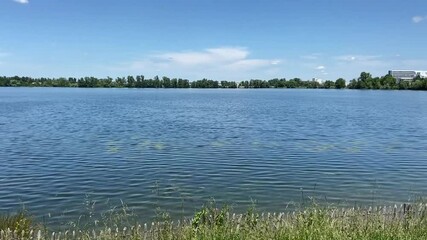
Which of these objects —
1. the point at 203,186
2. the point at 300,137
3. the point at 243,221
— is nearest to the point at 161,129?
the point at 300,137

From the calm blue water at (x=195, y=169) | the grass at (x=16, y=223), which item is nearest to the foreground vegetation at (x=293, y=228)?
the grass at (x=16, y=223)

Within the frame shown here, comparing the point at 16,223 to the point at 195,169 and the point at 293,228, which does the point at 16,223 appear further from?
the point at 195,169

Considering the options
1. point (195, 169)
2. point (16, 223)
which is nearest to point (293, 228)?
point (16, 223)

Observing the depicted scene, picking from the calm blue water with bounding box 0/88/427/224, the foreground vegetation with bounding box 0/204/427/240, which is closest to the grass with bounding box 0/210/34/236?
the calm blue water with bounding box 0/88/427/224

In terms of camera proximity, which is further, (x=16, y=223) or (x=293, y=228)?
(x=16, y=223)

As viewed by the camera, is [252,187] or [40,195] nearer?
[40,195]

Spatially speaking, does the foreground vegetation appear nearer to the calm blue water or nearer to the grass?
the grass

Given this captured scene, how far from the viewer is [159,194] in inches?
808

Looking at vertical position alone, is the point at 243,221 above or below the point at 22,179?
above

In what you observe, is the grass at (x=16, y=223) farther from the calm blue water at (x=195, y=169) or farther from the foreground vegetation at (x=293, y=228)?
the foreground vegetation at (x=293, y=228)

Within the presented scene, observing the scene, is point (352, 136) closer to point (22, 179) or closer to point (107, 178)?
point (107, 178)

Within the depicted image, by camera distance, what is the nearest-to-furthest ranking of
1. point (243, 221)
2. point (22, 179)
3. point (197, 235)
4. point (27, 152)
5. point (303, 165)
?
point (197, 235) → point (243, 221) → point (22, 179) → point (303, 165) → point (27, 152)

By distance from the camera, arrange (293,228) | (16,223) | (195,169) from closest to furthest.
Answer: (293,228) < (16,223) < (195,169)

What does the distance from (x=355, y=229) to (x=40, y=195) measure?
1536 cm
